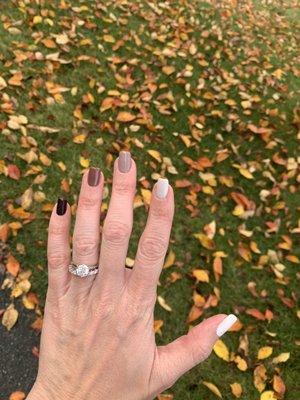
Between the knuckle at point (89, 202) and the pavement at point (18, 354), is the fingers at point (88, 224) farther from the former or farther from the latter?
the pavement at point (18, 354)

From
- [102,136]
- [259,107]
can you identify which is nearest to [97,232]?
[102,136]

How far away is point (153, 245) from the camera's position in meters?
1.90

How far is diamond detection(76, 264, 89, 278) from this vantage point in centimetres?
191

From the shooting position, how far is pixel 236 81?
658 centimetres

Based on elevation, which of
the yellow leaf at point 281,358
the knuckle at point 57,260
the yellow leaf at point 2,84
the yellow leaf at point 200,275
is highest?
the knuckle at point 57,260

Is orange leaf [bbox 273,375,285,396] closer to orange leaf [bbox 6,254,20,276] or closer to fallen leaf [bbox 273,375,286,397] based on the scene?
fallen leaf [bbox 273,375,286,397]

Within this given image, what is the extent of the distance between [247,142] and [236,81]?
139cm

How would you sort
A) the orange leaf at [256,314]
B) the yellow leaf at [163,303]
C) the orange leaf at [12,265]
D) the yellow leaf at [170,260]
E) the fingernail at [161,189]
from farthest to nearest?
the yellow leaf at [170,260] < the orange leaf at [256,314] < the yellow leaf at [163,303] < the orange leaf at [12,265] < the fingernail at [161,189]

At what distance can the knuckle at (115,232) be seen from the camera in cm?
186

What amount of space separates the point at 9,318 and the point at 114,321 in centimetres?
182

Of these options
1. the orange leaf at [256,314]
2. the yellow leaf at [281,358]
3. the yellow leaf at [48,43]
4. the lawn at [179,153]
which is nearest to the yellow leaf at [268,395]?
the lawn at [179,153]

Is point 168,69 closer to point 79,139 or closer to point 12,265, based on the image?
point 79,139

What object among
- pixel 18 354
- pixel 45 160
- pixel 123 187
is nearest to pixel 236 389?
pixel 18 354

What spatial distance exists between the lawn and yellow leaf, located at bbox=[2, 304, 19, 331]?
19mm
